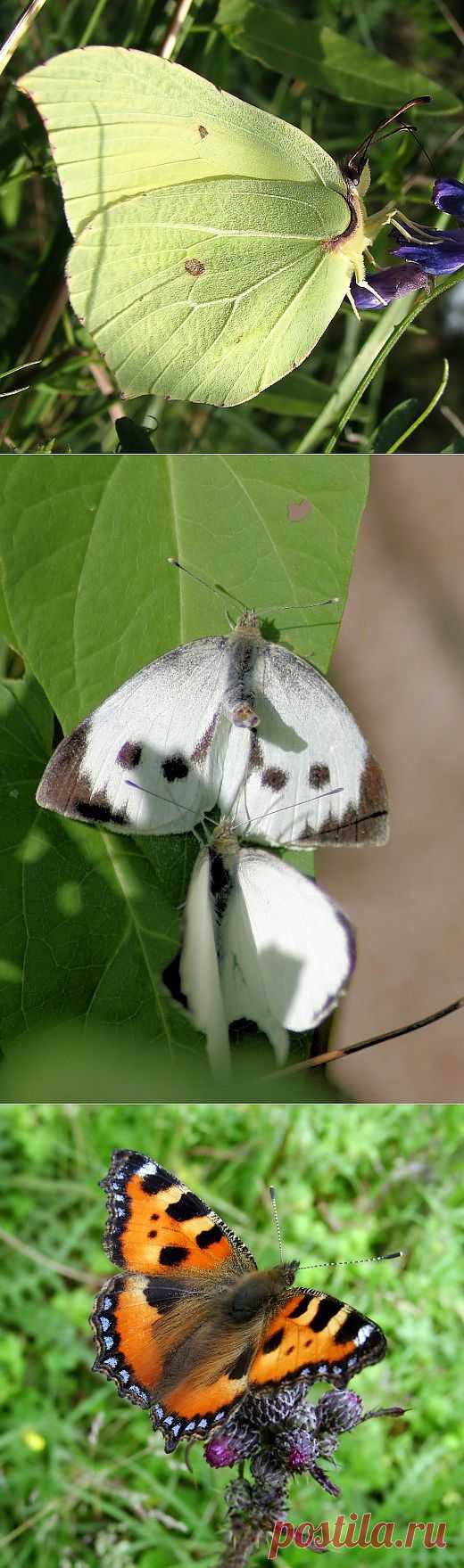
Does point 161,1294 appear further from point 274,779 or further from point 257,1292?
point 274,779

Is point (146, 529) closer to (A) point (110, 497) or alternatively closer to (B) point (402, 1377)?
(A) point (110, 497)

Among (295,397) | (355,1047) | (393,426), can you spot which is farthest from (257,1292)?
(295,397)

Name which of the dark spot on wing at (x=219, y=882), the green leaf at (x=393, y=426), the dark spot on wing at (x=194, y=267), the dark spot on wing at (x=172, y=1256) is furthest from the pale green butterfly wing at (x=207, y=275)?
the dark spot on wing at (x=172, y=1256)

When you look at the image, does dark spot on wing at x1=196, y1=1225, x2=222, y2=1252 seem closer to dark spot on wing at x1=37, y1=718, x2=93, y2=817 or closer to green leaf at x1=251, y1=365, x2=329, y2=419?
dark spot on wing at x1=37, y1=718, x2=93, y2=817

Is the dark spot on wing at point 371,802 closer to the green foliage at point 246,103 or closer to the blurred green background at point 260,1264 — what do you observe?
the green foliage at point 246,103

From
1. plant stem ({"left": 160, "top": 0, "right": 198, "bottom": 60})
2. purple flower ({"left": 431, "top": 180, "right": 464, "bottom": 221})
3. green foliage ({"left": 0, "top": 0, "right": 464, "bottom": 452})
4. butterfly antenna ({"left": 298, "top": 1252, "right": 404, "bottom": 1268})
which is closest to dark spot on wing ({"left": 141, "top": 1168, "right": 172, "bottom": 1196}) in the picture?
butterfly antenna ({"left": 298, "top": 1252, "right": 404, "bottom": 1268})

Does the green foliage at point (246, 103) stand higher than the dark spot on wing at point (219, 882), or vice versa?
the green foliage at point (246, 103)

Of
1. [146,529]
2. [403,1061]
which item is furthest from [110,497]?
[403,1061]
